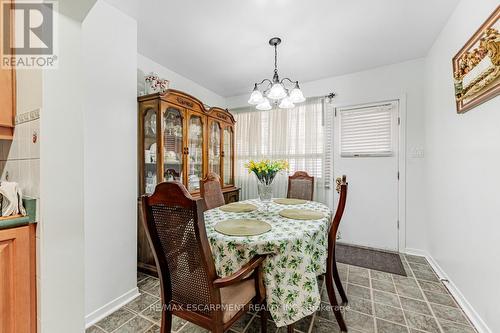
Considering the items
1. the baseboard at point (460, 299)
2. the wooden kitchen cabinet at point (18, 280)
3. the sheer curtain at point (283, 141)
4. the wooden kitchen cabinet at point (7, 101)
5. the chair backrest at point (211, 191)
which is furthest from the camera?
the sheer curtain at point (283, 141)

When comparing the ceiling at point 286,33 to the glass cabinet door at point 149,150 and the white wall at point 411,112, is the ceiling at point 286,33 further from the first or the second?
the glass cabinet door at point 149,150

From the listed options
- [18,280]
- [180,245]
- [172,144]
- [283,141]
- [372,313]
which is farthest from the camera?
[283,141]

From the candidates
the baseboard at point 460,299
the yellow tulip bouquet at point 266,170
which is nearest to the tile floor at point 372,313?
the baseboard at point 460,299

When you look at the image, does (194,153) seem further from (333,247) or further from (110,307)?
(333,247)

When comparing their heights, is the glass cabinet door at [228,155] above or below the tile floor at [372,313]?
above

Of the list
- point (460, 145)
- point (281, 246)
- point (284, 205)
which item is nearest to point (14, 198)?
point (281, 246)

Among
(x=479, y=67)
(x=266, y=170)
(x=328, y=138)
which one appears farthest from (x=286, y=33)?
(x=328, y=138)

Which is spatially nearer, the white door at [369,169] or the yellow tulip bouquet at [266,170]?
the yellow tulip bouquet at [266,170]

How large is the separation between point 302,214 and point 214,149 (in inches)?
74.1

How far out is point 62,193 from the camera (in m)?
0.94

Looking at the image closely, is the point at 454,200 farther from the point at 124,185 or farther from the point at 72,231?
the point at 124,185

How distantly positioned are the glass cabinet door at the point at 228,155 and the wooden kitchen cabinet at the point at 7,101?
2515mm

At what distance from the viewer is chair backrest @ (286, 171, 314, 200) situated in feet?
8.79

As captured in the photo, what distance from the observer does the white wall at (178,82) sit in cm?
254
